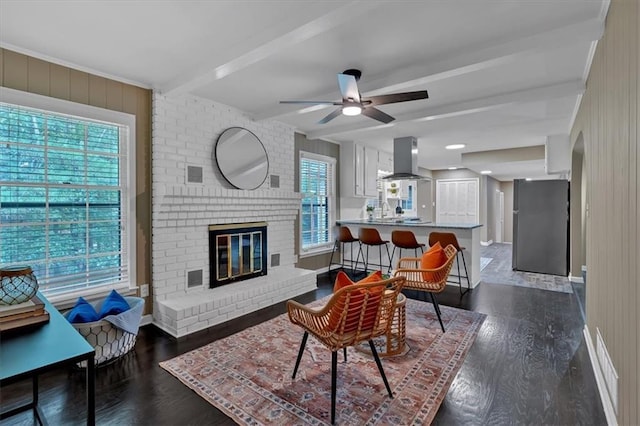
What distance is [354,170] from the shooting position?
6.02m

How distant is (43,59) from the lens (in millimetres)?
2662

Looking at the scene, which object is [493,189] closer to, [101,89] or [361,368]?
[361,368]

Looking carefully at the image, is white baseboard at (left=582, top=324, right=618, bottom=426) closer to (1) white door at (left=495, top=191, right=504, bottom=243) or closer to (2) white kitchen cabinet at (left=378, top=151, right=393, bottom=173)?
(2) white kitchen cabinet at (left=378, top=151, right=393, bottom=173)

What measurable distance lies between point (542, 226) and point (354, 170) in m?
3.42

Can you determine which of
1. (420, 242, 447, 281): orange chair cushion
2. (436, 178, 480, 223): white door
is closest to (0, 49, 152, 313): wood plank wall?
(420, 242, 447, 281): orange chair cushion

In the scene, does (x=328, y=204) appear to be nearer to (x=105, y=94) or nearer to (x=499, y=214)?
(x=105, y=94)

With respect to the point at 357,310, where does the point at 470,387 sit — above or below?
below

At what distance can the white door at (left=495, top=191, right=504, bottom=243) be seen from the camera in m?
10.5

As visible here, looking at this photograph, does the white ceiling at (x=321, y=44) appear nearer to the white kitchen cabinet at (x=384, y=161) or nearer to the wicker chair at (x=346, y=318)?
the wicker chair at (x=346, y=318)

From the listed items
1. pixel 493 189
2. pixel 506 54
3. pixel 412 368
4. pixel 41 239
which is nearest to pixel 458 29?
pixel 506 54

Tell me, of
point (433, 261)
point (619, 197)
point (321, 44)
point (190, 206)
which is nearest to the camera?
point (619, 197)

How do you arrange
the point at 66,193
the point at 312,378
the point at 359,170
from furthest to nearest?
the point at 359,170 < the point at 66,193 < the point at 312,378

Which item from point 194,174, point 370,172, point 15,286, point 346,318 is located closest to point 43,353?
point 15,286

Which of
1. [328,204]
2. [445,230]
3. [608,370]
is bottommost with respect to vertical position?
[608,370]
